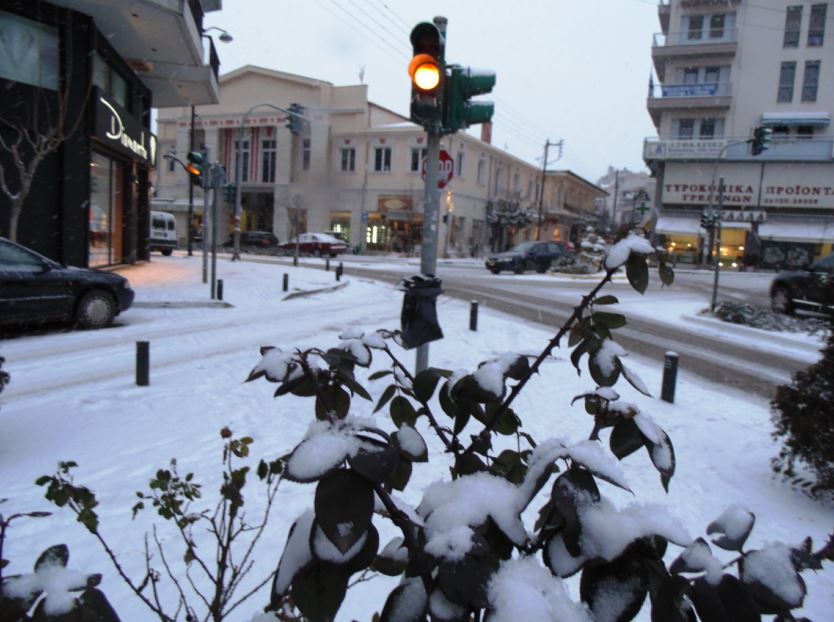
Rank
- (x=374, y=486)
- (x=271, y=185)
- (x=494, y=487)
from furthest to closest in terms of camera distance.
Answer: (x=271, y=185) < (x=494, y=487) < (x=374, y=486)

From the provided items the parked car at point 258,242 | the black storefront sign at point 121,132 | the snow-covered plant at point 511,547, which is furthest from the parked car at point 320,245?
the snow-covered plant at point 511,547

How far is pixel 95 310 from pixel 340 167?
121ft

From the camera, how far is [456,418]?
1.55 meters

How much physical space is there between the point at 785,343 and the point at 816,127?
35801mm

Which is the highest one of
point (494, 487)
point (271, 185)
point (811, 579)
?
point (271, 185)

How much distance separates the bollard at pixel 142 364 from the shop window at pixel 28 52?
10287 mm

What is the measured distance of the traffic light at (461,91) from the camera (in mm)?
5520

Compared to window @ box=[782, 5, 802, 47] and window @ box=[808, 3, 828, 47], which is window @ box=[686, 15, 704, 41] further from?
window @ box=[808, 3, 828, 47]

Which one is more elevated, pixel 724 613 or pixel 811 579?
pixel 724 613

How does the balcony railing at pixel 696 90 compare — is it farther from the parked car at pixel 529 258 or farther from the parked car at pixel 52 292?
the parked car at pixel 52 292

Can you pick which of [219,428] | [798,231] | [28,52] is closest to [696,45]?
[798,231]

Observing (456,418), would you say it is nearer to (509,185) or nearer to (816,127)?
(816,127)

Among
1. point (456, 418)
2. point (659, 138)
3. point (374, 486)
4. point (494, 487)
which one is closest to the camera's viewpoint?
point (374, 486)

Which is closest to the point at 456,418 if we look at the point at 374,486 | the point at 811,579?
the point at 374,486
